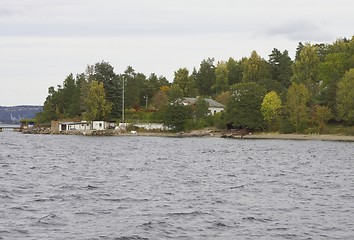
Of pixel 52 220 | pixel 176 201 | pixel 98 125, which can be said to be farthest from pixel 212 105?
pixel 52 220

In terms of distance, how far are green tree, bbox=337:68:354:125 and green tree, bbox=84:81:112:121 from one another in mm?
52181

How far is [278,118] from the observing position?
11794 centimetres

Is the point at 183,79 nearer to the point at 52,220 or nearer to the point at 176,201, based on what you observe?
the point at 176,201

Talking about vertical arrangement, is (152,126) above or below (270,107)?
below

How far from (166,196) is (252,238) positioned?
1016 centimetres

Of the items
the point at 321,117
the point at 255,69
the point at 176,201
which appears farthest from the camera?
the point at 255,69

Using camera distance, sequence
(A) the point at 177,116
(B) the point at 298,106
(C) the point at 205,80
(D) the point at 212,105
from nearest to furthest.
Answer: (B) the point at 298,106
(A) the point at 177,116
(D) the point at 212,105
(C) the point at 205,80

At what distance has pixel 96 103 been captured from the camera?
135000mm

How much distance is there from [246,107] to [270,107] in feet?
16.6

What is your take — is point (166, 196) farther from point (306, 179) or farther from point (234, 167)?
point (234, 167)

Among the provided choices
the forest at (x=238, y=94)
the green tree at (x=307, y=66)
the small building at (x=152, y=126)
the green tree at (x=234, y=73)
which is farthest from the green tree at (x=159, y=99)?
the green tree at (x=307, y=66)

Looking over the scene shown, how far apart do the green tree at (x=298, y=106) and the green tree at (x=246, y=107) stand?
6.42 metres

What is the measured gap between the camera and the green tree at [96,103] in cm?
13512

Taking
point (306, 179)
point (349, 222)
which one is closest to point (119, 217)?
point (349, 222)
